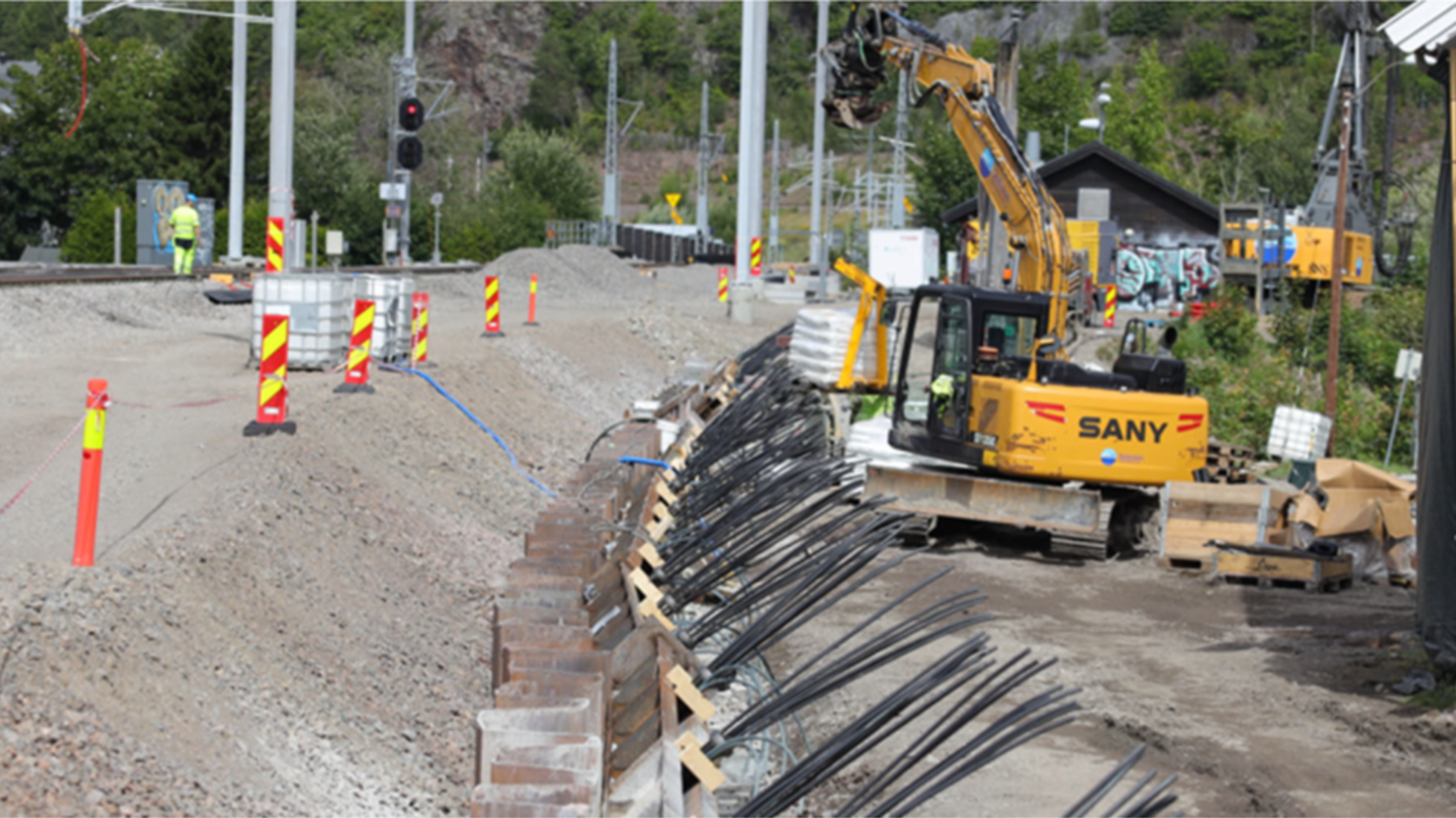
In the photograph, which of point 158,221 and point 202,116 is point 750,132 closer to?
point 158,221

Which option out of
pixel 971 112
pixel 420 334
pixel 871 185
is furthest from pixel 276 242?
pixel 871 185

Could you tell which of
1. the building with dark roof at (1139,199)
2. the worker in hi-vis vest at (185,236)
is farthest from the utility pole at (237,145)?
the building with dark roof at (1139,199)

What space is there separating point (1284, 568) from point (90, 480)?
444 inches

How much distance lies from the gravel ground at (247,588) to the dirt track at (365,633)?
2cm

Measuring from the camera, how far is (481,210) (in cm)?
7419

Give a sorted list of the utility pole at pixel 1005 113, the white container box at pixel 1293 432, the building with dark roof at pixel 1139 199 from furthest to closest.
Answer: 1. the building with dark roof at pixel 1139 199
2. the white container box at pixel 1293 432
3. the utility pole at pixel 1005 113

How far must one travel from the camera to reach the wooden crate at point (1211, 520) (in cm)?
1622

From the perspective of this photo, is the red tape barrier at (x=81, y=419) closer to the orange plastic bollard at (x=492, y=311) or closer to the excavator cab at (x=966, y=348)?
the excavator cab at (x=966, y=348)

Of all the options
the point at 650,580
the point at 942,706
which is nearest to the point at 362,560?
the point at 650,580

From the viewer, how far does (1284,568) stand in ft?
50.9

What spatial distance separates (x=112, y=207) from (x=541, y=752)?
154 ft

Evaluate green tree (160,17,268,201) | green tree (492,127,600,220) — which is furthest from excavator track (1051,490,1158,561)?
green tree (492,127,600,220)

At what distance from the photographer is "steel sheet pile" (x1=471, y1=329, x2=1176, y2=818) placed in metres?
5.78

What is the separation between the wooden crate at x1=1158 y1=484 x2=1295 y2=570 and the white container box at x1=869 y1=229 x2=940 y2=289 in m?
29.2
